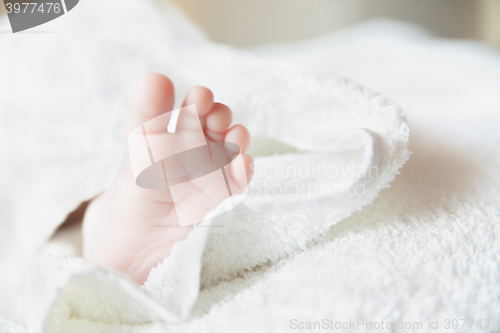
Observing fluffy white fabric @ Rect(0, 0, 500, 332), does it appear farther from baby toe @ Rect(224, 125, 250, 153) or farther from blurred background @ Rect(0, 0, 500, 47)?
blurred background @ Rect(0, 0, 500, 47)

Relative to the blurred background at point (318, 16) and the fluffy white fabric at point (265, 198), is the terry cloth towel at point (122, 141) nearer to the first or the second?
the fluffy white fabric at point (265, 198)

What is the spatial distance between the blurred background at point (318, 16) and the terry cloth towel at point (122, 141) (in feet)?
2.31

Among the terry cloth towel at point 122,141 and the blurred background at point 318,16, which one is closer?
the terry cloth towel at point 122,141

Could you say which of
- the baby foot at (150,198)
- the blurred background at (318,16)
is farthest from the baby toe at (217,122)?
the blurred background at (318,16)

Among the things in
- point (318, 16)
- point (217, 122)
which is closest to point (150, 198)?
point (217, 122)

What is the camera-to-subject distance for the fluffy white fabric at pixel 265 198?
0.26 m

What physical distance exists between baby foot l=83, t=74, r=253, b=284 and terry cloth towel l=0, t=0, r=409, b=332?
0.04 m

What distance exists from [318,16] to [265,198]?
140 cm

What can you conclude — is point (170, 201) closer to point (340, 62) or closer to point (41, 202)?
point (41, 202)

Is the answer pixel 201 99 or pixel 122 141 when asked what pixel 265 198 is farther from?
pixel 122 141

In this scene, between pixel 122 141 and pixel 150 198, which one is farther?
pixel 122 141

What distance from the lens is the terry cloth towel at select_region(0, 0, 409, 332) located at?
0.28 meters

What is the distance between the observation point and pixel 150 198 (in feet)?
1.09

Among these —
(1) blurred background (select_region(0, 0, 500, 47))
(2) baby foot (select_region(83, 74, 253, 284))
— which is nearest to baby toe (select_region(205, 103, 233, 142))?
(2) baby foot (select_region(83, 74, 253, 284))
